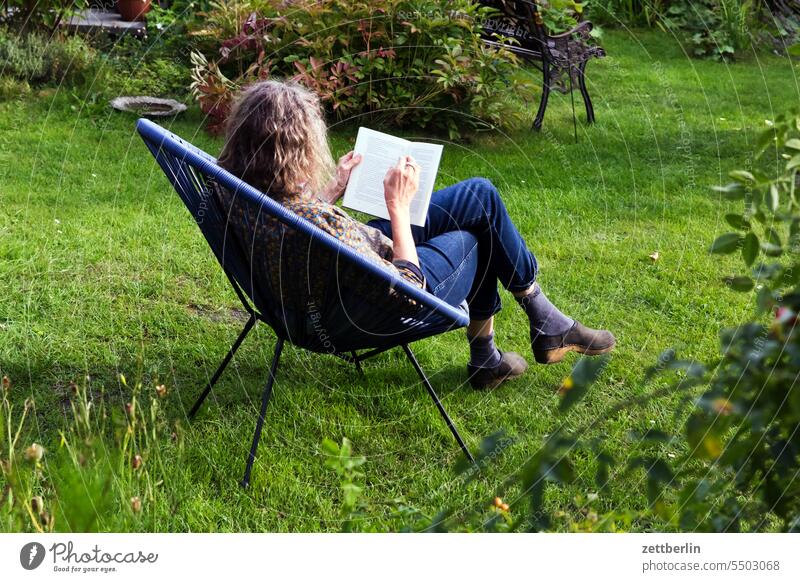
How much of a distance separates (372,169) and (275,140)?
49cm

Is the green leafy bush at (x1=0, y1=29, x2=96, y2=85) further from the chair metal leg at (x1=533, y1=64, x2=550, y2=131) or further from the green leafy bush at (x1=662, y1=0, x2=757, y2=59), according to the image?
the green leafy bush at (x1=662, y1=0, x2=757, y2=59)

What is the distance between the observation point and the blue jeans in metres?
2.63

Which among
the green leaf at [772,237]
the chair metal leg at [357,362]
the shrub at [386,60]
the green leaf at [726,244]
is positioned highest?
the green leaf at [726,244]

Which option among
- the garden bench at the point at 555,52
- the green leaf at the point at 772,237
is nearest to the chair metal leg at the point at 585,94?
the garden bench at the point at 555,52

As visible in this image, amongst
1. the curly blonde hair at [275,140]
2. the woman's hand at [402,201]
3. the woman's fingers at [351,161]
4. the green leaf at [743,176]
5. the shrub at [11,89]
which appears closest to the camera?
the green leaf at [743,176]

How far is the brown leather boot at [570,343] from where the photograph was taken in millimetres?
2973

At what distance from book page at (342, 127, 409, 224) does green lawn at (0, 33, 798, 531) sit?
58 cm

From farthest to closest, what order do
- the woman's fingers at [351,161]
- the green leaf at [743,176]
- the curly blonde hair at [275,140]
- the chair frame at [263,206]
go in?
the woman's fingers at [351,161], the curly blonde hair at [275,140], the chair frame at [263,206], the green leaf at [743,176]

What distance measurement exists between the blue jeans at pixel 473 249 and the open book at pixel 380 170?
4.5 inches

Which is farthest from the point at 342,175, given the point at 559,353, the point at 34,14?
the point at 34,14

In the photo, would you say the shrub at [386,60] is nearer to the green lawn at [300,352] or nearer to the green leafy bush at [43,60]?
the green lawn at [300,352]

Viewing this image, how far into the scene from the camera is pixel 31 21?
577 centimetres
